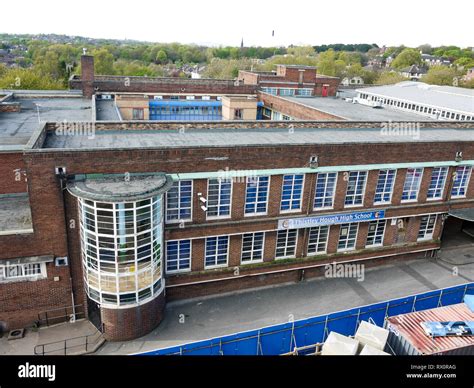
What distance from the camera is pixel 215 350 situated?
Result: 15570 mm

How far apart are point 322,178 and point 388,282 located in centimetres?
776

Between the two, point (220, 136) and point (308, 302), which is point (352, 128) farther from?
point (308, 302)

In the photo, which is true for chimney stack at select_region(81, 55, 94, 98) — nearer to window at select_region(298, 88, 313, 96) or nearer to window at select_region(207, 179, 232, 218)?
window at select_region(298, 88, 313, 96)

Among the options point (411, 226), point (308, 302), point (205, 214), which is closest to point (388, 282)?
point (411, 226)

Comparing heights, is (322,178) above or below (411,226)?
above

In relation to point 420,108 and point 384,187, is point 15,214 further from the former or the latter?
point 420,108

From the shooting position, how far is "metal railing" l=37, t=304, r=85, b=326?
19156mm

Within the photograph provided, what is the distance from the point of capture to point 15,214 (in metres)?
19.8

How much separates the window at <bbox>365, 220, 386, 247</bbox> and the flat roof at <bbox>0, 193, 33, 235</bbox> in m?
18.7

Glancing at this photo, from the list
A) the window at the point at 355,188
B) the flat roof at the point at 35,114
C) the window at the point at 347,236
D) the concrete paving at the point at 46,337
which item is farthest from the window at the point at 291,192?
the flat roof at the point at 35,114

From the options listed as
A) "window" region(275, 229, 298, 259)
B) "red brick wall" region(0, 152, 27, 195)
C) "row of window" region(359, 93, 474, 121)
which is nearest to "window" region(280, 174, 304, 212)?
"window" region(275, 229, 298, 259)

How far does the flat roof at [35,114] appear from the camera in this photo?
24.4m
